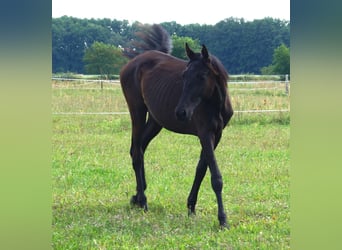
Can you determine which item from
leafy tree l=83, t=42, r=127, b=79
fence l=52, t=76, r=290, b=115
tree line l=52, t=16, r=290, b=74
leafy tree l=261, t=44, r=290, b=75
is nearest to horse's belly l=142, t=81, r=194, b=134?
fence l=52, t=76, r=290, b=115

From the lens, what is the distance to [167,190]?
5.72m

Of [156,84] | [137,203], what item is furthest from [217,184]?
[156,84]

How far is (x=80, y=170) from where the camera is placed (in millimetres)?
6844

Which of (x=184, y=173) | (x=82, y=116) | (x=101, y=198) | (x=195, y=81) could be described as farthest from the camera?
(x=82, y=116)

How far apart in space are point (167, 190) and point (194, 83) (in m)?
1.90

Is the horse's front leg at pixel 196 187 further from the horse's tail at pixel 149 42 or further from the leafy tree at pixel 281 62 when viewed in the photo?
the leafy tree at pixel 281 62

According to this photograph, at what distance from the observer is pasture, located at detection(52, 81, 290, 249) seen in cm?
400

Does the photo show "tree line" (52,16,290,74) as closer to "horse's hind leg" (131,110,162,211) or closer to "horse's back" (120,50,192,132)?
"horse's back" (120,50,192,132)

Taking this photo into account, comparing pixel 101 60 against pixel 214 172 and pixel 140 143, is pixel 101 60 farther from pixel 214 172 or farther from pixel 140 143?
pixel 214 172

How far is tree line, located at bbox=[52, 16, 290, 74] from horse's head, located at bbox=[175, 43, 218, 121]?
20.2 metres
